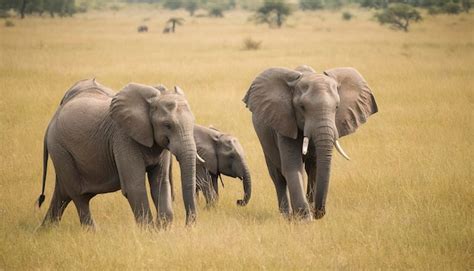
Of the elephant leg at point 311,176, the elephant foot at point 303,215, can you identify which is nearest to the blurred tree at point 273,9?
the elephant leg at point 311,176

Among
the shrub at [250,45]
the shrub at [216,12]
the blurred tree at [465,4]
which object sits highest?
the shrub at [250,45]

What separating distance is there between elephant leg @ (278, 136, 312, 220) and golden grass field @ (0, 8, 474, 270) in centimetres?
22

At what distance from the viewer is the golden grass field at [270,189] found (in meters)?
7.16

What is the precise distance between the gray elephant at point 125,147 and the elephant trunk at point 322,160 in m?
1.17

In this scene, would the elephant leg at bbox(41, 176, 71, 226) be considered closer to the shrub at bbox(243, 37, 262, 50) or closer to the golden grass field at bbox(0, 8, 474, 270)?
the golden grass field at bbox(0, 8, 474, 270)

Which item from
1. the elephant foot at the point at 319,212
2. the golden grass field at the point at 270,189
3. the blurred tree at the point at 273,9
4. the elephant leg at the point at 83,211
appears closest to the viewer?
the golden grass field at the point at 270,189

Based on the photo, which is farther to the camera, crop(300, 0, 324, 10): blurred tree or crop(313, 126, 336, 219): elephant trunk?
crop(300, 0, 324, 10): blurred tree

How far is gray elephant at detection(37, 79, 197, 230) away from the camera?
7.62 metres

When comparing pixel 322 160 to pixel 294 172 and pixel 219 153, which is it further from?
pixel 219 153

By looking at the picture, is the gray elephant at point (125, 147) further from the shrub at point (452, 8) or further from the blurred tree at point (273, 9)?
the shrub at point (452, 8)

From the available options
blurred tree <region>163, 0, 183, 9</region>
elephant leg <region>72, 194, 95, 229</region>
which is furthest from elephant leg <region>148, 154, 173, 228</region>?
blurred tree <region>163, 0, 183, 9</region>

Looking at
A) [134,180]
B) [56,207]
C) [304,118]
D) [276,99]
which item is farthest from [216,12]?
[134,180]

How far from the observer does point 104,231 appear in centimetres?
837

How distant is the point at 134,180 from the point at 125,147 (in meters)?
0.34
